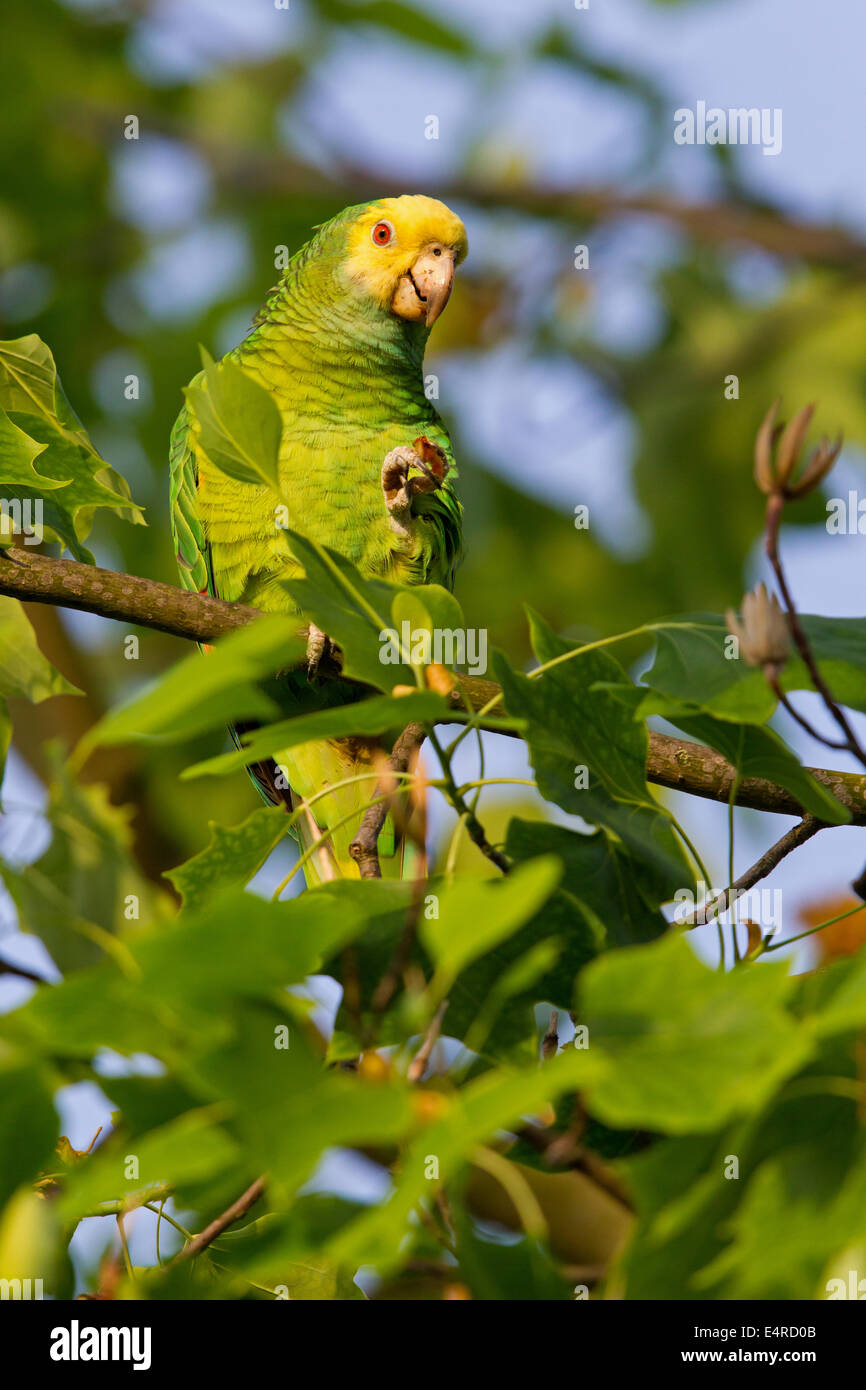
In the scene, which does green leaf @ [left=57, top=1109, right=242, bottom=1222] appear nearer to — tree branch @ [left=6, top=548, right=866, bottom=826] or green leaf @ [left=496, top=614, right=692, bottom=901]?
green leaf @ [left=496, top=614, right=692, bottom=901]

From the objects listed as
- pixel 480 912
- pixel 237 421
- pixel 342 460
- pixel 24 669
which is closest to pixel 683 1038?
pixel 480 912

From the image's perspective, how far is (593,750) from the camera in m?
1.30

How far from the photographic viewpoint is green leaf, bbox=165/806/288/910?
1.26 meters

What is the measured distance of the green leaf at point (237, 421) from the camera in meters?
1.20

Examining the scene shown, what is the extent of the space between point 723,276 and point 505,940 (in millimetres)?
5576

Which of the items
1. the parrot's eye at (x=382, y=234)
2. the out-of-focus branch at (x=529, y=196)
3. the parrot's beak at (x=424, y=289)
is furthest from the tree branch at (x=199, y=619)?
the out-of-focus branch at (x=529, y=196)

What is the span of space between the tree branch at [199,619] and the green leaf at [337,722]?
2.17 ft

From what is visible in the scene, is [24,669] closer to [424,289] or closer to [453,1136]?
[453,1136]

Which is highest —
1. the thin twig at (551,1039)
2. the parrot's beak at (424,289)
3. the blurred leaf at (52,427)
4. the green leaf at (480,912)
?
the parrot's beak at (424,289)

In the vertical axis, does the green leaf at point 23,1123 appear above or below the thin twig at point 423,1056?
below

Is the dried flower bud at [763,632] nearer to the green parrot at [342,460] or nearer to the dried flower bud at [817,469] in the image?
the dried flower bud at [817,469]

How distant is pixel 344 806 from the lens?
9.69 feet

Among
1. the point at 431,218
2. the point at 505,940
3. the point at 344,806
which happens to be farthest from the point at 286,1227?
the point at 431,218
